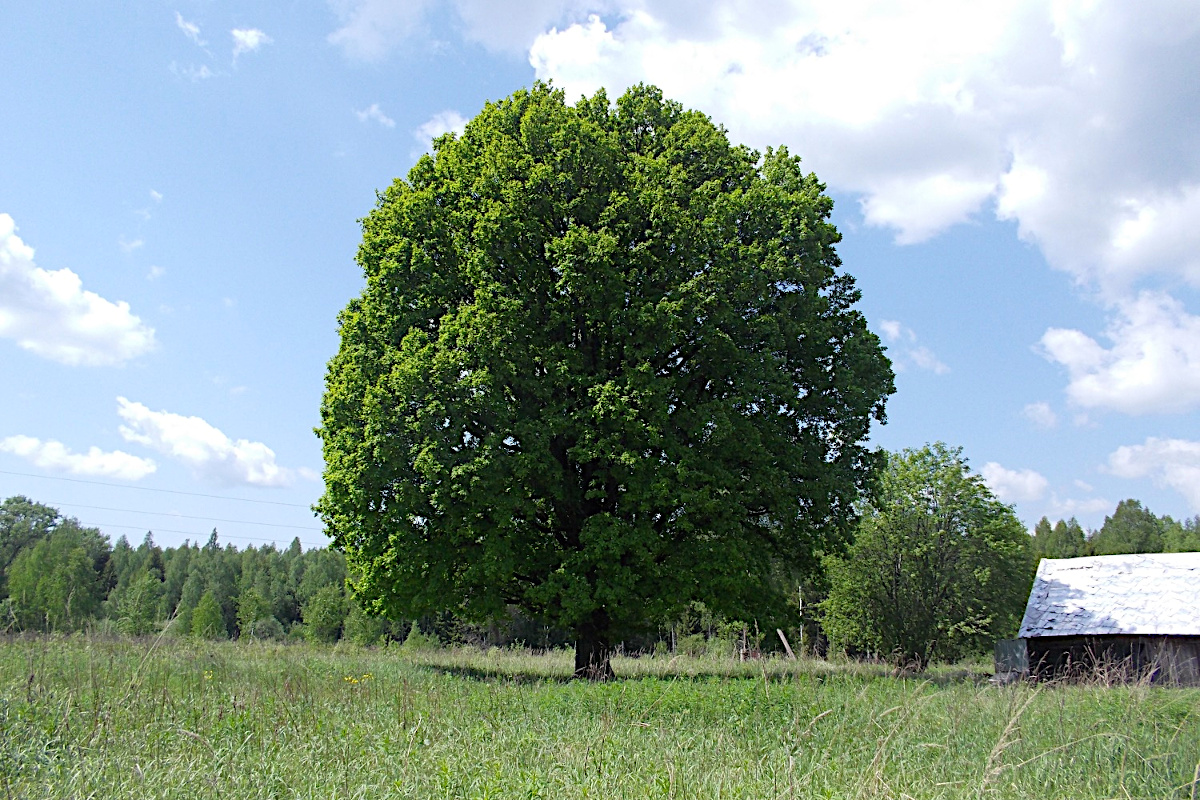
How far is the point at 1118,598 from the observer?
82.8ft

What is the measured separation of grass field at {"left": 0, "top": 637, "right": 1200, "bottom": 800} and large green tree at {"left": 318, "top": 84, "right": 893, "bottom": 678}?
230 inches

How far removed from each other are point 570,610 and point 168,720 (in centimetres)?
908

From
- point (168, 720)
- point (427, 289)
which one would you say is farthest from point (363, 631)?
point (168, 720)

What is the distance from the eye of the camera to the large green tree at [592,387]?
15.0 metres

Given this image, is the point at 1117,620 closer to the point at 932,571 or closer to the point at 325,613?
the point at 932,571

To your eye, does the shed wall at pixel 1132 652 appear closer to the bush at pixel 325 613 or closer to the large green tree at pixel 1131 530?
the bush at pixel 325 613

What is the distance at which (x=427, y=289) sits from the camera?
53.9 feet

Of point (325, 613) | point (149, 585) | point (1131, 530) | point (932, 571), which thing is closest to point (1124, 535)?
point (1131, 530)

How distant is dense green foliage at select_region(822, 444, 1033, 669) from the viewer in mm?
28875

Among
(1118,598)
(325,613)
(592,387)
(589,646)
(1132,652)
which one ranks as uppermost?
(592,387)

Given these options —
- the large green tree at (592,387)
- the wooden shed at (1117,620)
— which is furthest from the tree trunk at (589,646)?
the wooden shed at (1117,620)

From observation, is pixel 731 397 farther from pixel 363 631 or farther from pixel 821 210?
pixel 363 631

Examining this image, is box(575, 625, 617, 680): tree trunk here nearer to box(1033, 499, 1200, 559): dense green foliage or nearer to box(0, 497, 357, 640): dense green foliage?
box(0, 497, 357, 640): dense green foliage

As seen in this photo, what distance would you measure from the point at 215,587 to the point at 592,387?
155ft
